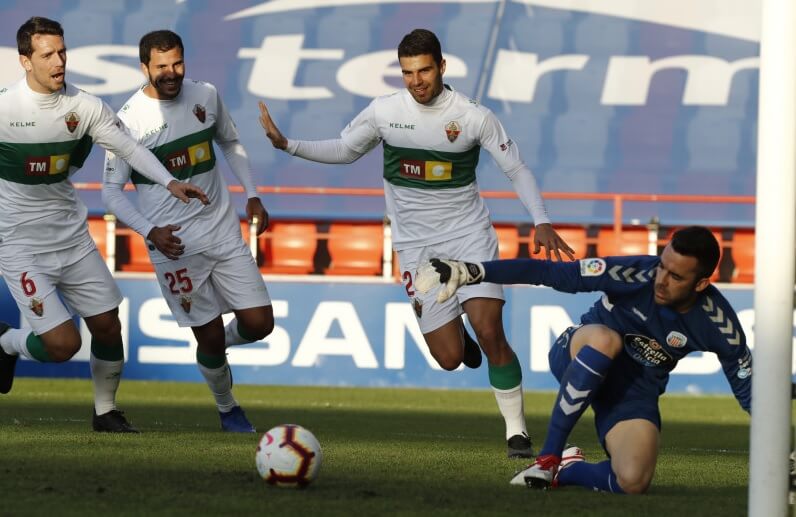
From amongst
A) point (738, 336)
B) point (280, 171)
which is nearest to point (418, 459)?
point (738, 336)

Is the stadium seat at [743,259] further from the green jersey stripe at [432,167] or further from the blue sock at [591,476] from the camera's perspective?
the blue sock at [591,476]

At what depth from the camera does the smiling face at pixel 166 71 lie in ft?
24.9

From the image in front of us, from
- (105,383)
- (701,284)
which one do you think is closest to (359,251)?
(105,383)

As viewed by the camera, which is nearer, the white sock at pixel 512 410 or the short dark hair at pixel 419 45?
the short dark hair at pixel 419 45

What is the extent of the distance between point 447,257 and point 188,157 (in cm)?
155

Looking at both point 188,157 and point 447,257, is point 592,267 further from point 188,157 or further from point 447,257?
point 188,157

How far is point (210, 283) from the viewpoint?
8.15 m

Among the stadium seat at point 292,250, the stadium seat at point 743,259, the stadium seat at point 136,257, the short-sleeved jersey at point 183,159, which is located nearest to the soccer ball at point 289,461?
the short-sleeved jersey at point 183,159

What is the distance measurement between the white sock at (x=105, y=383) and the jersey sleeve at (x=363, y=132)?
177 cm

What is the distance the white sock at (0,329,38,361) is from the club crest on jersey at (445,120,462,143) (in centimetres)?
253

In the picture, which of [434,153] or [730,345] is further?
[434,153]

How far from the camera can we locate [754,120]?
702 inches

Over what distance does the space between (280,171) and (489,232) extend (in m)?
10.1

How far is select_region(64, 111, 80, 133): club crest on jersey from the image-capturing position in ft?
24.0
